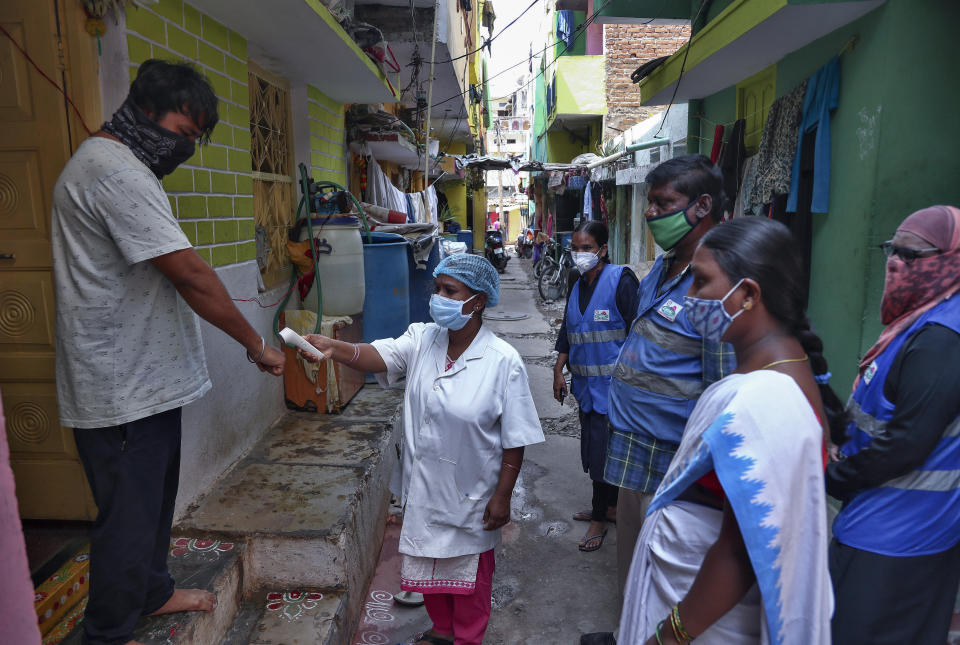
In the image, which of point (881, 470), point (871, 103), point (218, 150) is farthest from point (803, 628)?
point (871, 103)

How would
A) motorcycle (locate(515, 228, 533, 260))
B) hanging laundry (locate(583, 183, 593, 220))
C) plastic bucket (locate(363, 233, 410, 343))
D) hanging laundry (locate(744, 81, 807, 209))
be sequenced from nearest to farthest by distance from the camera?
hanging laundry (locate(744, 81, 807, 209)) → plastic bucket (locate(363, 233, 410, 343)) → hanging laundry (locate(583, 183, 593, 220)) → motorcycle (locate(515, 228, 533, 260))

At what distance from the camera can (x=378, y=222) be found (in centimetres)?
567

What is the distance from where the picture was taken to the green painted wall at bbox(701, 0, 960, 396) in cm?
345

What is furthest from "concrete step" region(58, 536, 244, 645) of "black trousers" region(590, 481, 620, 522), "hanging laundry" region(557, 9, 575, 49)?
"hanging laundry" region(557, 9, 575, 49)

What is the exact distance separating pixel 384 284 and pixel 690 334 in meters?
3.13

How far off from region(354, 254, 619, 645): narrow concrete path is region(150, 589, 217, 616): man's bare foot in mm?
819

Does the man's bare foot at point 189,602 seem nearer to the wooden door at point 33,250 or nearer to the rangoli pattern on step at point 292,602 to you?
the rangoli pattern on step at point 292,602

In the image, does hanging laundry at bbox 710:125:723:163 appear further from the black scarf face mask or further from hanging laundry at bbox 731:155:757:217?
the black scarf face mask

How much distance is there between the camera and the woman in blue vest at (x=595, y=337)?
3336 mm

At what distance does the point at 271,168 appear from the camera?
4434mm

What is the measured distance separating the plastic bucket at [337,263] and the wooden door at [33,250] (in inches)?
82.6

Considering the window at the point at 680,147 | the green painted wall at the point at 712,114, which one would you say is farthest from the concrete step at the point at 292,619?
the window at the point at 680,147

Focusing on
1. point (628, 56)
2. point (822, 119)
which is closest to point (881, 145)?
point (822, 119)

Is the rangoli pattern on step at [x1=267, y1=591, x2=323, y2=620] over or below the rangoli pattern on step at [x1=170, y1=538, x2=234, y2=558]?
below
